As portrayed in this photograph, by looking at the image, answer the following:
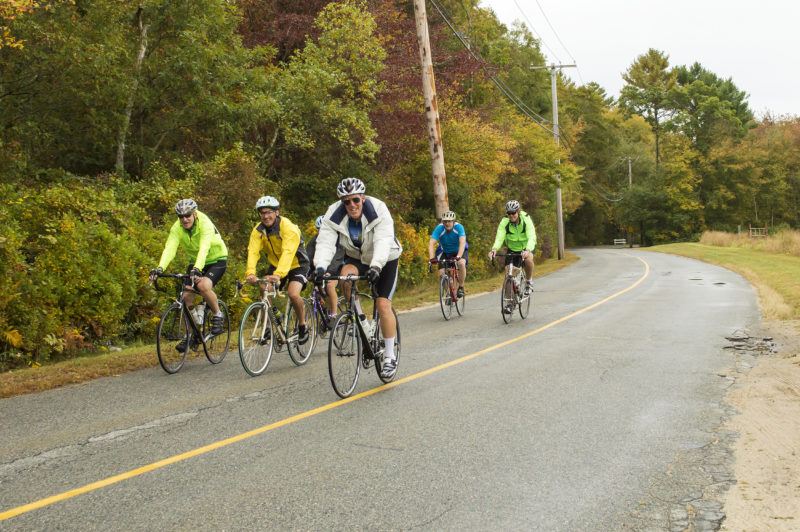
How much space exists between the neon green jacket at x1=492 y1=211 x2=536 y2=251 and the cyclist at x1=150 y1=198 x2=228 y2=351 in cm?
597

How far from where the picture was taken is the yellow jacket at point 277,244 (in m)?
7.80

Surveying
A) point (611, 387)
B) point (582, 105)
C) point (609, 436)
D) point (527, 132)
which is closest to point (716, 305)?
point (611, 387)

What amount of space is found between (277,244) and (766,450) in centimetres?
596

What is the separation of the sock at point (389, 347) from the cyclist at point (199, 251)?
2.58 m

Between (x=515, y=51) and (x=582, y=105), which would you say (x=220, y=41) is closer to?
(x=515, y=51)

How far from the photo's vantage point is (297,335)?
8.34m

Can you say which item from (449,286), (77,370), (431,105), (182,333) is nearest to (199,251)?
(182,333)

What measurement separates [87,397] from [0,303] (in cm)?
255

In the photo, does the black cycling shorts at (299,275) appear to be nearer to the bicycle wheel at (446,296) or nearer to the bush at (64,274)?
the bush at (64,274)

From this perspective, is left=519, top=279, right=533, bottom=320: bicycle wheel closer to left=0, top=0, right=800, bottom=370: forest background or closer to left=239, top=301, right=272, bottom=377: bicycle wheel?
left=0, top=0, right=800, bottom=370: forest background

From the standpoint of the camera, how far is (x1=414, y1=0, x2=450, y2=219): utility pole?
1942 cm

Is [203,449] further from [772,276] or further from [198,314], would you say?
[772,276]

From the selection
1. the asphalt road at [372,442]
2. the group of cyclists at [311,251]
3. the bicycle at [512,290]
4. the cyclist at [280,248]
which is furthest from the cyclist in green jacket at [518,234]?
the cyclist at [280,248]

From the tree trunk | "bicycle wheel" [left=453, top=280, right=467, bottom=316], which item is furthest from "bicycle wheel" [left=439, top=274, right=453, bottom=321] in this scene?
the tree trunk
